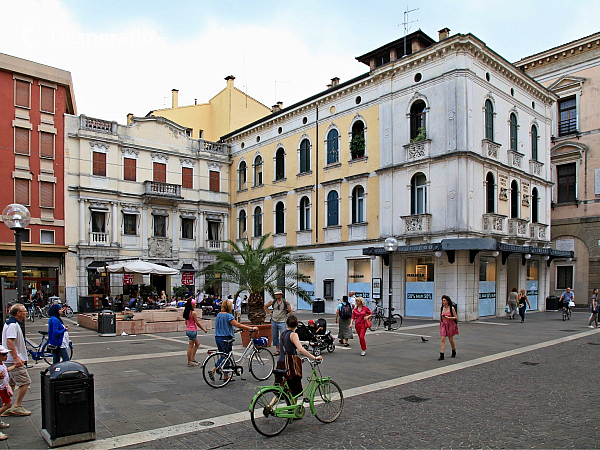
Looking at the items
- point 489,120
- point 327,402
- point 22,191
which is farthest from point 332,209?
point 327,402

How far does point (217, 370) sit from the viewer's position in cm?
972

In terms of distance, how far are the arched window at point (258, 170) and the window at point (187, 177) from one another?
16.6 feet

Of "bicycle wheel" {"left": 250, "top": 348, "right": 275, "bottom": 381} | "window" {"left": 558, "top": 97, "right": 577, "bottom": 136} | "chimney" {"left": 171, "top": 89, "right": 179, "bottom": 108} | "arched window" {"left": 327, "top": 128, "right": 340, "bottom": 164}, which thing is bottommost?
"bicycle wheel" {"left": 250, "top": 348, "right": 275, "bottom": 381}

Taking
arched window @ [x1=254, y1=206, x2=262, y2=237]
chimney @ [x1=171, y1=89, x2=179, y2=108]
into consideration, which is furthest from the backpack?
chimney @ [x1=171, y1=89, x2=179, y2=108]

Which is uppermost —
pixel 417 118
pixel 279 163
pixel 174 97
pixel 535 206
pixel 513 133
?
pixel 174 97

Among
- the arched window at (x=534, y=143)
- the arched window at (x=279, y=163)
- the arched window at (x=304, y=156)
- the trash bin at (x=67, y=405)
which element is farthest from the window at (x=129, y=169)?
the trash bin at (x=67, y=405)

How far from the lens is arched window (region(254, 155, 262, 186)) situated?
37.2m

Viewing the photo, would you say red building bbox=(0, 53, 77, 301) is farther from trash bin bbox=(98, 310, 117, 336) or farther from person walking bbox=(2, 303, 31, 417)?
person walking bbox=(2, 303, 31, 417)

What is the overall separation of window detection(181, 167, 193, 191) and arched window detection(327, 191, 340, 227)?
12694mm

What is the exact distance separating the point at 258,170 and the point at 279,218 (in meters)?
4.77

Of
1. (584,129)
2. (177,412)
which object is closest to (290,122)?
(584,129)

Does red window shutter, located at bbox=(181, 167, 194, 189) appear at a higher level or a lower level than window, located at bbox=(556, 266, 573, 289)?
higher

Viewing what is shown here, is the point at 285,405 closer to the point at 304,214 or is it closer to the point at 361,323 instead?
the point at 361,323

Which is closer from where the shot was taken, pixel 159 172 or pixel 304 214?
pixel 304 214
